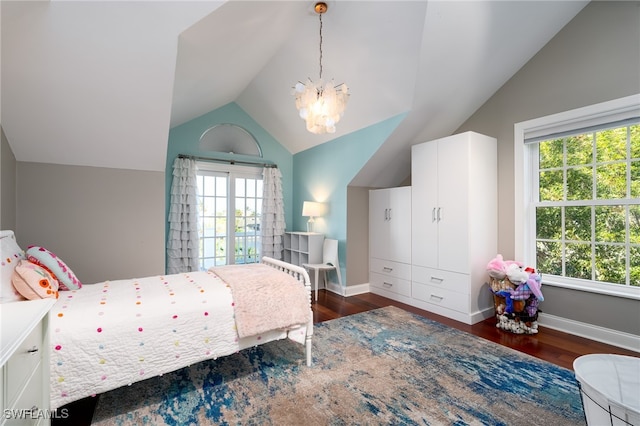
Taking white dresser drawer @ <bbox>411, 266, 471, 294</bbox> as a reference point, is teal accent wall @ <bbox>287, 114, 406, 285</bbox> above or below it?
above

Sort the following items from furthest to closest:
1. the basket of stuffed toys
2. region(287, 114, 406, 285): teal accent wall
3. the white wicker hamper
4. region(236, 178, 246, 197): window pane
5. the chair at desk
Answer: region(236, 178, 246, 197): window pane < the chair at desk < region(287, 114, 406, 285): teal accent wall < the basket of stuffed toys < the white wicker hamper

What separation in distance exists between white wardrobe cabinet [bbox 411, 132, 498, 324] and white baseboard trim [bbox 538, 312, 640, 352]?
532 mm

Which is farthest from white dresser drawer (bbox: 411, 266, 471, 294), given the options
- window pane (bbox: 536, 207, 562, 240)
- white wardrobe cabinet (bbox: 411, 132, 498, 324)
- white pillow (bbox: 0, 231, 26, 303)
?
white pillow (bbox: 0, 231, 26, 303)

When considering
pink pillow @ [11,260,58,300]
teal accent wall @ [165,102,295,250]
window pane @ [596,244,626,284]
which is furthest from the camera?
teal accent wall @ [165,102,295,250]

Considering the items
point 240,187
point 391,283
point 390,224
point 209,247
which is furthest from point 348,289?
point 240,187

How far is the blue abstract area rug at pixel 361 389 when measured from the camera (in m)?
1.67

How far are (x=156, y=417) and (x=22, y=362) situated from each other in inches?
34.3

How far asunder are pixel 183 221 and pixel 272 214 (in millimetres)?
1376

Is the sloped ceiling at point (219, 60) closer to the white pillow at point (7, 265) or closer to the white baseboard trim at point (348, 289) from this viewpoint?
the white pillow at point (7, 265)

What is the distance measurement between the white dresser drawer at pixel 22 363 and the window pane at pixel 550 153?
13.7ft

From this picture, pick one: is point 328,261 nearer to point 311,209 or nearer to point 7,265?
point 311,209

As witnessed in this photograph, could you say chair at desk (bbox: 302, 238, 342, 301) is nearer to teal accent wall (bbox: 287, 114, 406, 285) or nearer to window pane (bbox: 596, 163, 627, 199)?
teal accent wall (bbox: 287, 114, 406, 285)

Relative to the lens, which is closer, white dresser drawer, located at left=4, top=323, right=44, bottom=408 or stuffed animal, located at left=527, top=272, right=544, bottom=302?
white dresser drawer, located at left=4, top=323, right=44, bottom=408

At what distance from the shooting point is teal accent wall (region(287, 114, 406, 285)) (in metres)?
3.74
